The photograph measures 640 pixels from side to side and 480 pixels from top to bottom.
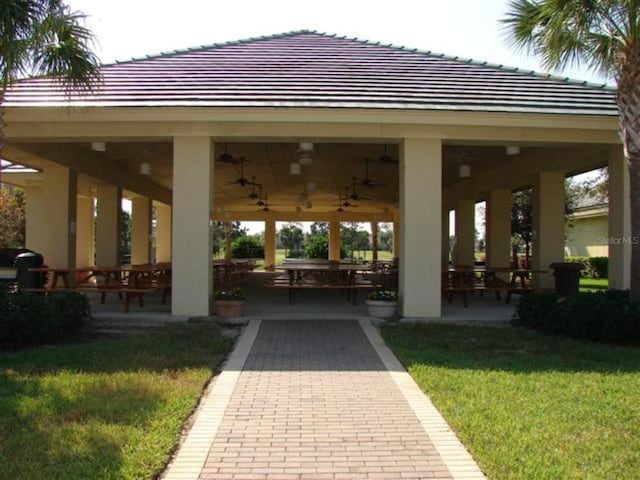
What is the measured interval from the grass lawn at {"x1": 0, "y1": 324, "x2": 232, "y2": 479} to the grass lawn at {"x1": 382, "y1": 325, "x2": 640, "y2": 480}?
2404mm

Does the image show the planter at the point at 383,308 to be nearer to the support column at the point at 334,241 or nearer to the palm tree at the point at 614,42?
the palm tree at the point at 614,42

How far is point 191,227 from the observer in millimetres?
10086

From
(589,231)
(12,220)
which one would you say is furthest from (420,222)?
(589,231)

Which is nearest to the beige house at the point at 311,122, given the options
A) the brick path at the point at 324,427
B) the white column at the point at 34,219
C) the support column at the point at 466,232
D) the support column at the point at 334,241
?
the brick path at the point at 324,427

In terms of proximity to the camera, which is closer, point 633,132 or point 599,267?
point 633,132

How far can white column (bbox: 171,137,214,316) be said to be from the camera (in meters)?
10.1

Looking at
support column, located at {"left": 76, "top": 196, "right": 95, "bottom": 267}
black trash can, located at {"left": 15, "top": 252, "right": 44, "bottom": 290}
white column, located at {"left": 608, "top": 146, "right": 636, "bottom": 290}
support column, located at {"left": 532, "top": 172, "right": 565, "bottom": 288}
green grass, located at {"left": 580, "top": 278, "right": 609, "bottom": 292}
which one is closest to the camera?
→ white column, located at {"left": 608, "top": 146, "right": 636, "bottom": 290}

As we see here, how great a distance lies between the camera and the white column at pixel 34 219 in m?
17.7

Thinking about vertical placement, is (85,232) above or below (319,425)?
above

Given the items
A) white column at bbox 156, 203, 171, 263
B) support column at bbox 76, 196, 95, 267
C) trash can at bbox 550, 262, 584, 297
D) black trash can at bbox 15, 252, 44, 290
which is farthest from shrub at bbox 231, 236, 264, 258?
trash can at bbox 550, 262, 584, 297

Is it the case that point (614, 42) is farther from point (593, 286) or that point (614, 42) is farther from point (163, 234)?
point (163, 234)

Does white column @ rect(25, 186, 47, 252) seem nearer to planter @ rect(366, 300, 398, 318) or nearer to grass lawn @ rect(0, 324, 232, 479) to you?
grass lawn @ rect(0, 324, 232, 479)

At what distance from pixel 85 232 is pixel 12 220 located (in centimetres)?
739

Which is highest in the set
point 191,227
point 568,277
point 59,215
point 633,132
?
point 633,132
